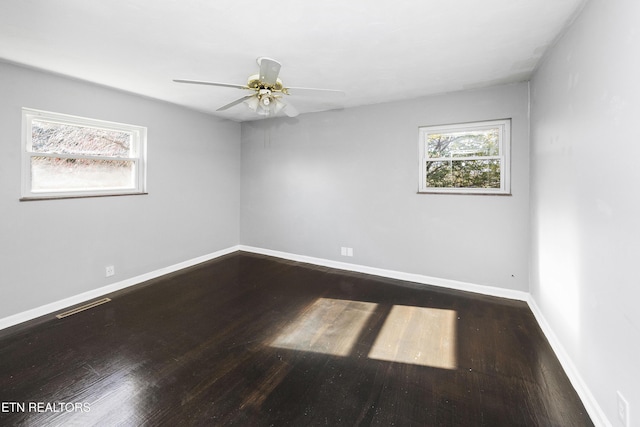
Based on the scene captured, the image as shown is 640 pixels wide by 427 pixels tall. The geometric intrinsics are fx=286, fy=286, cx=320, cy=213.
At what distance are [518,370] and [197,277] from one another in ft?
12.2

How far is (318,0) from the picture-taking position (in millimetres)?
1743

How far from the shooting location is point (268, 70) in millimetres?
2154

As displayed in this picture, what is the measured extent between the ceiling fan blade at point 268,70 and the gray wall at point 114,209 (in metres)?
2.34

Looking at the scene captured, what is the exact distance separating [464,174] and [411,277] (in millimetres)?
1504

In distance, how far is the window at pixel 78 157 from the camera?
2865 millimetres

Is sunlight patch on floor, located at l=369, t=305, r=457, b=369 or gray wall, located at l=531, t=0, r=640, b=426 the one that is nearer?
gray wall, located at l=531, t=0, r=640, b=426

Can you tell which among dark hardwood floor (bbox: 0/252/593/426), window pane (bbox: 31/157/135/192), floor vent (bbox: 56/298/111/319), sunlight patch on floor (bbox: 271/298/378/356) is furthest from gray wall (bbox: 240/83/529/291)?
floor vent (bbox: 56/298/111/319)

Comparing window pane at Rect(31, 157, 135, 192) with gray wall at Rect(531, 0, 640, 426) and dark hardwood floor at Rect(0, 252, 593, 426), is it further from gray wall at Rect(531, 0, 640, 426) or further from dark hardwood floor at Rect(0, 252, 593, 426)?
gray wall at Rect(531, 0, 640, 426)


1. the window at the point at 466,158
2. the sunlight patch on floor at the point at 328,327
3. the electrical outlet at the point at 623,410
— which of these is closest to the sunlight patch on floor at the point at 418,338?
the sunlight patch on floor at the point at 328,327

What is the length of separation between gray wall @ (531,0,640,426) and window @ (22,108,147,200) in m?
4.49

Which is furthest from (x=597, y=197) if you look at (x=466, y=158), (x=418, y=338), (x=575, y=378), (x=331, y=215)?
(x=331, y=215)

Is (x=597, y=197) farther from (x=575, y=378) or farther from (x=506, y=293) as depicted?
(x=506, y=293)

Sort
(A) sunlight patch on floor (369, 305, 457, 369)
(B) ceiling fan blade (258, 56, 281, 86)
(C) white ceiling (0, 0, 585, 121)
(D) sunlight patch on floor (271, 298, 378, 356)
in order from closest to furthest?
(C) white ceiling (0, 0, 585, 121)
(B) ceiling fan blade (258, 56, 281, 86)
(A) sunlight patch on floor (369, 305, 457, 369)
(D) sunlight patch on floor (271, 298, 378, 356)

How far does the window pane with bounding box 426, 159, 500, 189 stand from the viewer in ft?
11.2
